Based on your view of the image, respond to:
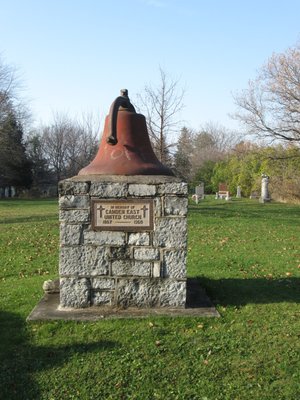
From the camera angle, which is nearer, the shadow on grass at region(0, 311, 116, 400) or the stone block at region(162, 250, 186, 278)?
the shadow on grass at region(0, 311, 116, 400)

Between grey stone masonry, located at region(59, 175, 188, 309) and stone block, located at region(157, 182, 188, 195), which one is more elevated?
stone block, located at region(157, 182, 188, 195)

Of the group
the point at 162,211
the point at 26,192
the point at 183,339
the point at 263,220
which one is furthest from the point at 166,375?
the point at 26,192

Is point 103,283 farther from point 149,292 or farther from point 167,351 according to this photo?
point 167,351

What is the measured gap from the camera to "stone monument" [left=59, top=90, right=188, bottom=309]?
191 inches

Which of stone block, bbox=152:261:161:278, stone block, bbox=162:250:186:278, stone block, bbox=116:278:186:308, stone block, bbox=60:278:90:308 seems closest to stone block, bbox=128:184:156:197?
stone block, bbox=162:250:186:278

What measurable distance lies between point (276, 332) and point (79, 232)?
2.48m

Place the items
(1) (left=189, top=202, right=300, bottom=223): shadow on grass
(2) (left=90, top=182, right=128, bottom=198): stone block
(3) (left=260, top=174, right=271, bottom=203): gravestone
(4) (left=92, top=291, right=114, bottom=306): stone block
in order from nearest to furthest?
(2) (left=90, top=182, right=128, bottom=198): stone block, (4) (left=92, top=291, right=114, bottom=306): stone block, (1) (left=189, top=202, right=300, bottom=223): shadow on grass, (3) (left=260, top=174, right=271, bottom=203): gravestone

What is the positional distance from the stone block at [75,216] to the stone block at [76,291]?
0.70 metres

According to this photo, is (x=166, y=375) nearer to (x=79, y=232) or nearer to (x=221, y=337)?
(x=221, y=337)

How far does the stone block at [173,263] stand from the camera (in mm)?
4891

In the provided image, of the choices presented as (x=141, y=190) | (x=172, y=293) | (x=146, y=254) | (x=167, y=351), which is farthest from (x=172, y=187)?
(x=167, y=351)

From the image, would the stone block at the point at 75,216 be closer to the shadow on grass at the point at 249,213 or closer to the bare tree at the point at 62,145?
the shadow on grass at the point at 249,213

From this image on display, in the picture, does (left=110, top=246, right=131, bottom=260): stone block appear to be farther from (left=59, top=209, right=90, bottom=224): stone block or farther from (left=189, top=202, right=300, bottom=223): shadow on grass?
(left=189, top=202, right=300, bottom=223): shadow on grass

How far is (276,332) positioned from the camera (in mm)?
4469
